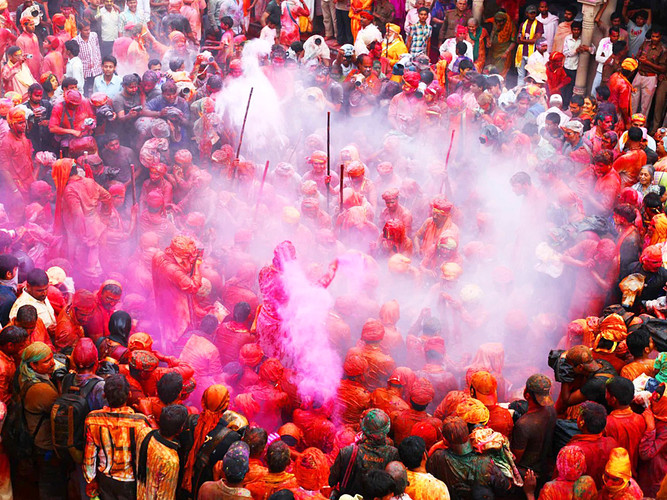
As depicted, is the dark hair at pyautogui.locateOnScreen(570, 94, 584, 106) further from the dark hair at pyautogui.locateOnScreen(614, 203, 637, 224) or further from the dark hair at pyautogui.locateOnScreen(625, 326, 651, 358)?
the dark hair at pyautogui.locateOnScreen(625, 326, 651, 358)

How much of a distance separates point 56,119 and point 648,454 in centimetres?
848

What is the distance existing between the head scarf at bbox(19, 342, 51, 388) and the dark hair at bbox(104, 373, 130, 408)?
0.75 meters

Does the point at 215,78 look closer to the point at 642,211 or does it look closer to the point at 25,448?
the point at 642,211

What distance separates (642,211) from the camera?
1002 centimetres

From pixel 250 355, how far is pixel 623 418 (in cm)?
315

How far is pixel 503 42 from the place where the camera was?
1578 centimetres

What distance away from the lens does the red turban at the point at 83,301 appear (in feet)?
25.6

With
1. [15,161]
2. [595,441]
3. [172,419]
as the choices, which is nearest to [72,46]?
[15,161]

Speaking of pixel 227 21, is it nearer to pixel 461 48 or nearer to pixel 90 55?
pixel 90 55

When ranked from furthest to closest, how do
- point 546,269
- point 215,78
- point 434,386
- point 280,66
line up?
1. point 280,66
2. point 215,78
3. point 546,269
4. point 434,386

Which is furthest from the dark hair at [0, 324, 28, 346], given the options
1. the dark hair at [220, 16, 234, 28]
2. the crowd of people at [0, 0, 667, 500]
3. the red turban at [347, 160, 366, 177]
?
the dark hair at [220, 16, 234, 28]

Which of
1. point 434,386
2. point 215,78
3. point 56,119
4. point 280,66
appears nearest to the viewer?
point 434,386

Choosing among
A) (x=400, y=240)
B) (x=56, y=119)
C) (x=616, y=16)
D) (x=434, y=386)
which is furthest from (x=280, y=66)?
(x=434, y=386)

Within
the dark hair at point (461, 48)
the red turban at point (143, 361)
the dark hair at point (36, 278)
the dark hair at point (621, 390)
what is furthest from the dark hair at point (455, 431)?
the dark hair at point (461, 48)
